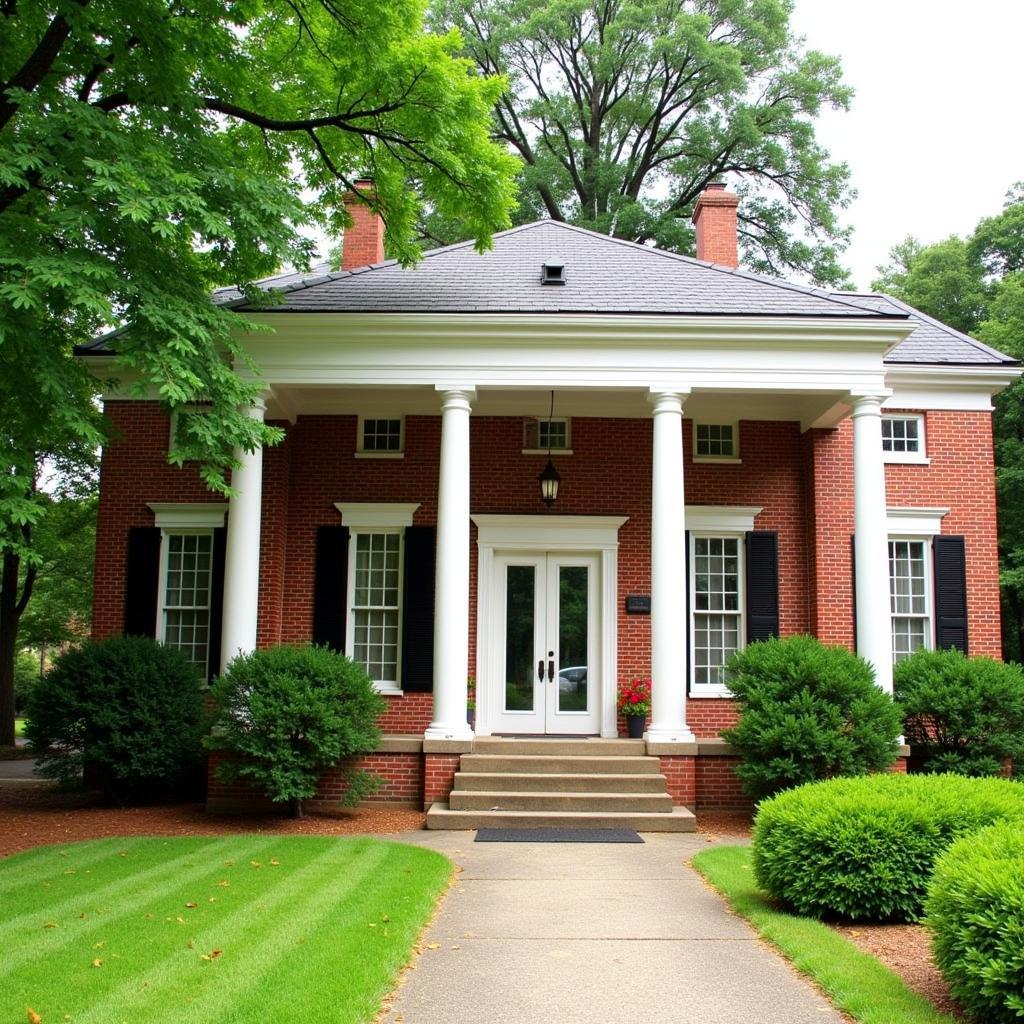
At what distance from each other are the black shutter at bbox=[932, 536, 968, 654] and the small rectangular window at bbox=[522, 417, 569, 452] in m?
5.90

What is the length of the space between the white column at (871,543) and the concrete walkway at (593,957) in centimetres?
500

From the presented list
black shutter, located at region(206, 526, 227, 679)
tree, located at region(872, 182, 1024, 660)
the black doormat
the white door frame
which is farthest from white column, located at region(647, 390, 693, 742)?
tree, located at region(872, 182, 1024, 660)

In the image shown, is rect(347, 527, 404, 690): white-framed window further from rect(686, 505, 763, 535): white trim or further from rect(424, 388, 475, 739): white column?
rect(686, 505, 763, 535): white trim

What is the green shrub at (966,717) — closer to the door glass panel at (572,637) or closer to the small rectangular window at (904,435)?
the small rectangular window at (904,435)

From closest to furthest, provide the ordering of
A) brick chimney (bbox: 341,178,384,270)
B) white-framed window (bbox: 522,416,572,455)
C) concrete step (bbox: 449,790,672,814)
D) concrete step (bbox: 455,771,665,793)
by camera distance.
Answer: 1. concrete step (bbox: 449,790,672,814)
2. concrete step (bbox: 455,771,665,793)
3. white-framed window (bbox: 522,416,572,455)
4. brick chimney (bbox: 341,178,384,270)

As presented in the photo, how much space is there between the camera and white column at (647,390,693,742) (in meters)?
12.9

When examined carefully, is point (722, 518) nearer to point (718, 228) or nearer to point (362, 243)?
point (718, 228)

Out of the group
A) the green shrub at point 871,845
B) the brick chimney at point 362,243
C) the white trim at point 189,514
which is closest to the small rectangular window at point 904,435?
the brick chimney at point 362,243

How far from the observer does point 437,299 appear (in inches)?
538

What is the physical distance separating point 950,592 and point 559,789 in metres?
7.22

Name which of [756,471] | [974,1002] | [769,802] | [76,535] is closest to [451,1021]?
[974,1002]

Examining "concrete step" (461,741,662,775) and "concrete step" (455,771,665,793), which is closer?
"concrete step" (455,771,665,793)

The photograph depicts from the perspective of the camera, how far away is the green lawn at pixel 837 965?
5.26m

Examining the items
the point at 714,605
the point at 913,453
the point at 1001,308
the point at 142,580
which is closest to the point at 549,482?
the point at 714,605
